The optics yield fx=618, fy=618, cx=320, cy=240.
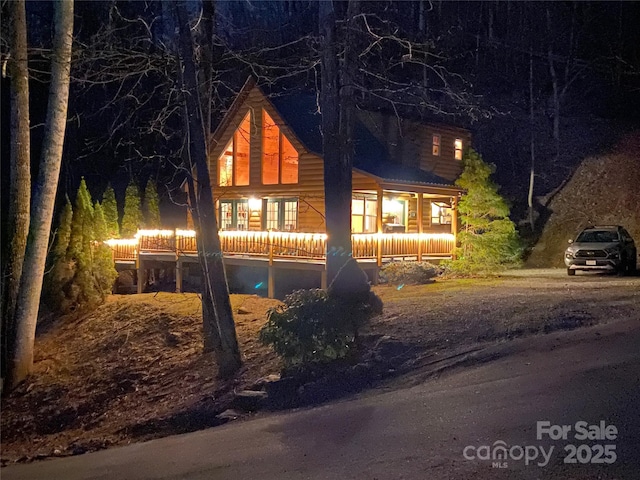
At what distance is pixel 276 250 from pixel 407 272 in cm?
434

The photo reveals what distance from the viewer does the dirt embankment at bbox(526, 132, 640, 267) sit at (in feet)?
89.8

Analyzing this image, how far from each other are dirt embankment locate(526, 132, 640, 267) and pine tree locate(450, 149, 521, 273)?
4851mm

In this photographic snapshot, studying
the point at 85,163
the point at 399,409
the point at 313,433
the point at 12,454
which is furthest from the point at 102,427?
the point at 85,163

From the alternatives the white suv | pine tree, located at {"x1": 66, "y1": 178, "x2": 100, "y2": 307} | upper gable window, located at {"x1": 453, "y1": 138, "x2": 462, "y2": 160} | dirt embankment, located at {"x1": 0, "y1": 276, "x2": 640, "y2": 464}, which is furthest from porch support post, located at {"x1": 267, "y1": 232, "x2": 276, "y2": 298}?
upper gable window, located at {"x1": 453, "y1": 138, "x2": 462, "y2": 160}

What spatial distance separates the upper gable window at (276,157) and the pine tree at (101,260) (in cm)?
747

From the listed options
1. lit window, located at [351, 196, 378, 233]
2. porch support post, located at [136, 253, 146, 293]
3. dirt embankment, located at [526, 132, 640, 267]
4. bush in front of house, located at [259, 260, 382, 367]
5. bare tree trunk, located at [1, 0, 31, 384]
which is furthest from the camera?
dirt embankment, located at [526, 132, 640, 267]

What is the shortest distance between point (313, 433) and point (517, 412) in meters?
2.38

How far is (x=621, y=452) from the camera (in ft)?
19.2

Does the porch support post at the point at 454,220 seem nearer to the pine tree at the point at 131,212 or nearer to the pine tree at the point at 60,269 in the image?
the pine tree at the point at 60,269

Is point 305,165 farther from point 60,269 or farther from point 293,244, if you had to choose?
point 60,269

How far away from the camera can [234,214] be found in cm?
2859

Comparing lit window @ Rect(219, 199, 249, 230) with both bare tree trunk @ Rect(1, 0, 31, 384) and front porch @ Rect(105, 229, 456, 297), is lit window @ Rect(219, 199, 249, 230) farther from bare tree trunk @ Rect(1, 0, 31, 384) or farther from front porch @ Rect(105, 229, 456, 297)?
bare tree trunk @ Rect(1, 0, 31, 384)

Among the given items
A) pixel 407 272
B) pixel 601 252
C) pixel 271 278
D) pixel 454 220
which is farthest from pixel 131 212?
pixel 601 252

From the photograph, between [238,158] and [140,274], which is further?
[238,158]
